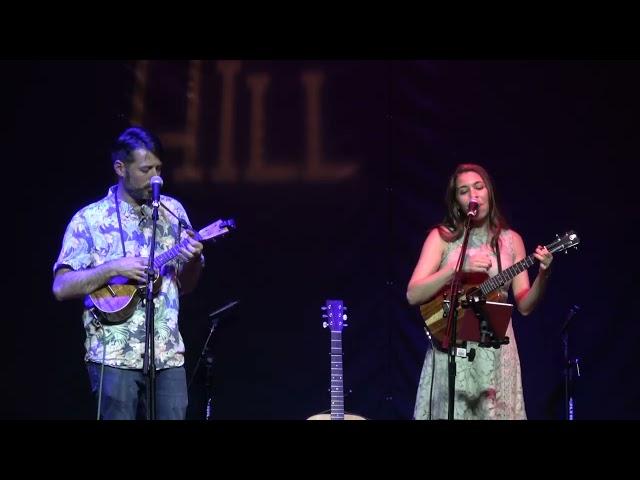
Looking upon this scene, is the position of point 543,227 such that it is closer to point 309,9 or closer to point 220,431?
point 309,9

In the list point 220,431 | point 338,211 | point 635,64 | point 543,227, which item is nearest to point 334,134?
point 338,211

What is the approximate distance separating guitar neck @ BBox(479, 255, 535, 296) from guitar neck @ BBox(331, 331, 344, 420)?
1.10 meters

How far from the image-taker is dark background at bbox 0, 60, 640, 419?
5863mm

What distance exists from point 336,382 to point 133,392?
1.29 metres

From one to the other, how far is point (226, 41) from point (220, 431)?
3.84 m

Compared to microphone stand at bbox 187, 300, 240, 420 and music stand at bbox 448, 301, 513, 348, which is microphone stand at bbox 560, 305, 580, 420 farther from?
microphone stand at bbox 187, 300, 240, 420

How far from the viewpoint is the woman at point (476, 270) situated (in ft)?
14.7

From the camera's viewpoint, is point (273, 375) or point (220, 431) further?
point (273, 375)

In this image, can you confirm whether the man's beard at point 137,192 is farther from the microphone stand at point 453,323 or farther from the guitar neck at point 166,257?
the microphone stand at point 453,323

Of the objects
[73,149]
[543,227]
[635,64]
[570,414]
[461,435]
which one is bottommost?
[461,435]

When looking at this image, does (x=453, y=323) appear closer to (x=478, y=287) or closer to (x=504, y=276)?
(x=478, y=287)

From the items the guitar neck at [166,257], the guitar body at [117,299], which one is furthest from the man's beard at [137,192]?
the guitar body at [117,299]

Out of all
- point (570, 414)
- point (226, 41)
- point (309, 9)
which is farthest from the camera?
point (570, 414)

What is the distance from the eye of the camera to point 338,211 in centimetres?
599
